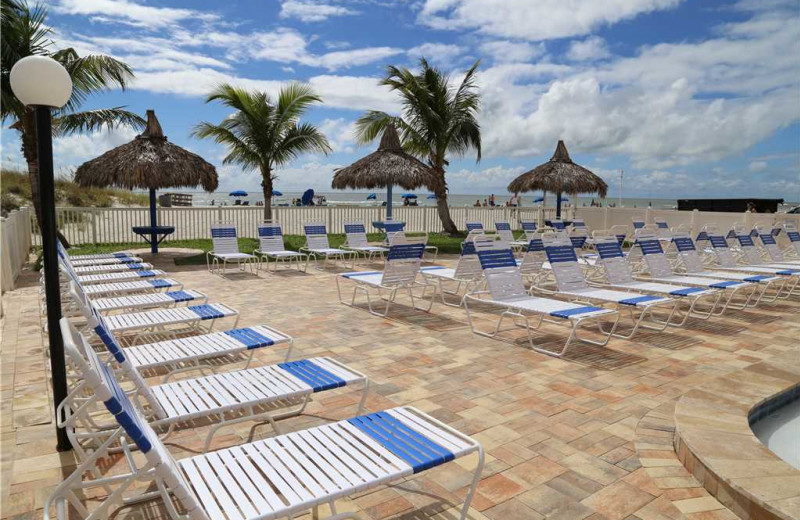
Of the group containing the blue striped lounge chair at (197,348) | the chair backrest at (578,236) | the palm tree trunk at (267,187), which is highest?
the palm tree trunk at (267,187)

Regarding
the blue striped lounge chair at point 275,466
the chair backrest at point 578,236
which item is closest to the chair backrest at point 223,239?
the chair backrest at point 578,236

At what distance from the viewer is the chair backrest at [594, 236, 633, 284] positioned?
299 inches

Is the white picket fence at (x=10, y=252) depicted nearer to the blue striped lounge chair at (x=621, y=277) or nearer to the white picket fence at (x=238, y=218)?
the white picket fence at (x=238, y=218)

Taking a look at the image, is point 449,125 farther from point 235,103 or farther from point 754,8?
point 754,8

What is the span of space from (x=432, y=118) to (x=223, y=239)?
9885 millimetres

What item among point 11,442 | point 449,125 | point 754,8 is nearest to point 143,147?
point 449,125

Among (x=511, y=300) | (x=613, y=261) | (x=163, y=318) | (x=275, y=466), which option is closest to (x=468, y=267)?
(x=511, y=300)

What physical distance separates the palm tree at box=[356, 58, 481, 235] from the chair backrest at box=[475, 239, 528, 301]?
1177cm

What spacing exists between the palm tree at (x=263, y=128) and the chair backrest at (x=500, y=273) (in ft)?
36.1

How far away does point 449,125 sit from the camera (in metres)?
19.2

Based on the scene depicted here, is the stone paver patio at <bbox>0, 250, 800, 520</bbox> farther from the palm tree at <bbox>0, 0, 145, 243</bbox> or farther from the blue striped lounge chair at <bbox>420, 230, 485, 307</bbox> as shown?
the palm tree at <bbox>0, 0, 145, 243</bbox>

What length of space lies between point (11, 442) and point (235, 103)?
13.6 metres

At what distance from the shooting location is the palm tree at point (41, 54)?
408 inches

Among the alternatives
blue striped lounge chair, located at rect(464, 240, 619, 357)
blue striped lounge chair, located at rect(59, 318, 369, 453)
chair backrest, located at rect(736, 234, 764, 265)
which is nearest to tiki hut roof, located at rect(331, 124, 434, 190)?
chair backrest, located at rect(736, 234, 764, 265)
